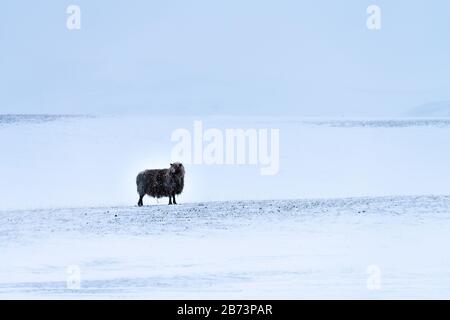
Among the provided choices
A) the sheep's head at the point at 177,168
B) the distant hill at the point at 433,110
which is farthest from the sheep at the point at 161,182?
the distant hill at the point at 433,110

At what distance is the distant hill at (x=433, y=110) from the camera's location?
6.47 metres

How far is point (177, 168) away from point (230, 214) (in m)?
0.38

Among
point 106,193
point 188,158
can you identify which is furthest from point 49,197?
point 188,158

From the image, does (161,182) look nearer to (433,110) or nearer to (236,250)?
(236,250)

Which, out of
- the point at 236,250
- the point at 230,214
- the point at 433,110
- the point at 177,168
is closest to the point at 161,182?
the point at 177,168

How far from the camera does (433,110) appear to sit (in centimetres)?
648

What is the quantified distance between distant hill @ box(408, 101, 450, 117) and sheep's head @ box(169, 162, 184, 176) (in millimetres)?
1292

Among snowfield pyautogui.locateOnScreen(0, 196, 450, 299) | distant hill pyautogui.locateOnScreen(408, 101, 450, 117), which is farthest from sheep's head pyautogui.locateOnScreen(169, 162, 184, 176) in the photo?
distant hill pyautogui.locateOnScreen(408, 101, 450, 117)

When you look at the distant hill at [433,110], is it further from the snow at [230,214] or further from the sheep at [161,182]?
the sheep at [161,182]

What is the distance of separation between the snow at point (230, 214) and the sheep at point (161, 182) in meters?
0.06

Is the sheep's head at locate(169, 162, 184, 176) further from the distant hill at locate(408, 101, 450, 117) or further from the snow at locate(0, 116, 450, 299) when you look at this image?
the distant hill at locate(408, 101, 450, 117)

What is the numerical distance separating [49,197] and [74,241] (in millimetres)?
315

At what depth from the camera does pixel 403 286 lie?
20.0 ft

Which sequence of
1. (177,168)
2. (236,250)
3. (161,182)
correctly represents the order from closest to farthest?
(236,250) < (177,168) < (161,182)
